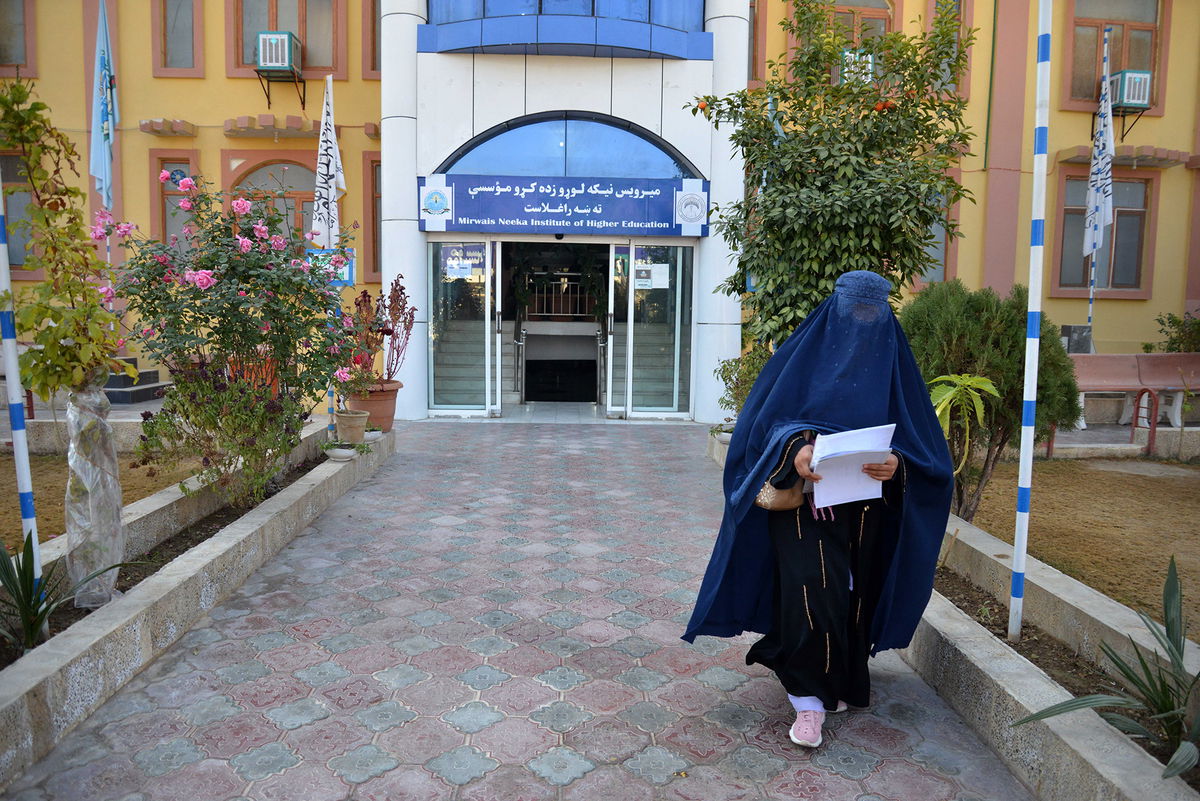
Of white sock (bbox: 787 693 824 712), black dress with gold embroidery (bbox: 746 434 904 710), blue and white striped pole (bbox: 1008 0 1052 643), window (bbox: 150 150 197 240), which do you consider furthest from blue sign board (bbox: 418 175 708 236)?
white sock (bbox: 787 693 824 712)

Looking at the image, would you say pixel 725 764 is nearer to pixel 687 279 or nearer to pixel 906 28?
pixel 687 279

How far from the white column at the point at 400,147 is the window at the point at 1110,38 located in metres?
9.80

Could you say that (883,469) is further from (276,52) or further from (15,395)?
(276,52)

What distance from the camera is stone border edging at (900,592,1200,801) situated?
2.31 m

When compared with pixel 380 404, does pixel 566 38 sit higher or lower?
higher

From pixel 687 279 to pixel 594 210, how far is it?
1617 mm

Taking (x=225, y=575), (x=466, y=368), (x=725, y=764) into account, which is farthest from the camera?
(x=466, y=368)

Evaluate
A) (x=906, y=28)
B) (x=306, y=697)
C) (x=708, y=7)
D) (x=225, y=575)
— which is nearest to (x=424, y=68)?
(x=708, y=7)

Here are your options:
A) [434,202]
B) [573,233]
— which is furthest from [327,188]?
[573,233]

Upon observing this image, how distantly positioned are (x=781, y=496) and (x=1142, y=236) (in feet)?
43.7

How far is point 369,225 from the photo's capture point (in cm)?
1241

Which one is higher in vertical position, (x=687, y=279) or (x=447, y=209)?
(x=447, y=209)

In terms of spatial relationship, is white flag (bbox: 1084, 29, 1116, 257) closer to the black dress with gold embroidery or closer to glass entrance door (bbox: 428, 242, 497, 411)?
glass entrance door (bbox: 428, 242, 497, 411)

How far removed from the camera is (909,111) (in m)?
5.47
